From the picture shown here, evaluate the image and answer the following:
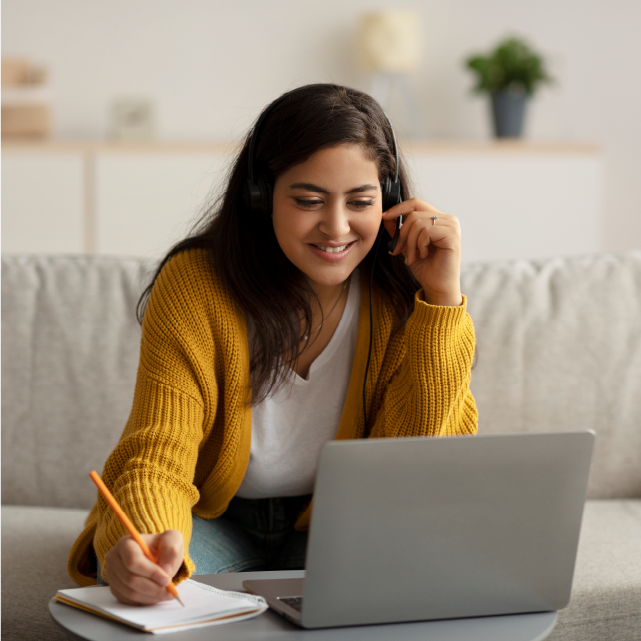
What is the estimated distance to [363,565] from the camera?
28.0 inches

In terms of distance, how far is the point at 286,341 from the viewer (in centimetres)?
115

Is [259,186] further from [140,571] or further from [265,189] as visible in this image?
[140,571]

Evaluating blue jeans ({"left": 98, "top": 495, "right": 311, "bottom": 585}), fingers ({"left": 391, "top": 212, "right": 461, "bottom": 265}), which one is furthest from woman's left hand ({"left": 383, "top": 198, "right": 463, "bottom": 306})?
blue jeans ({"left": 98, "top": 495, "right": 311, "bottom": 585})

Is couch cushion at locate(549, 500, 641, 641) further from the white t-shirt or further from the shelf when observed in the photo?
the shelf

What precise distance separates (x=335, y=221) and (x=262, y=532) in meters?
0.51

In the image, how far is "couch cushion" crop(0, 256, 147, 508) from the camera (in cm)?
153

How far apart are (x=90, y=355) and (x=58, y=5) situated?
7.02 feet

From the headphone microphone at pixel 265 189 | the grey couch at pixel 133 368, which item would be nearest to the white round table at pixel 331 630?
the headphone microphone at pixel 265 189

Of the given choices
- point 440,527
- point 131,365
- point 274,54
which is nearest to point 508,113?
point 274,54

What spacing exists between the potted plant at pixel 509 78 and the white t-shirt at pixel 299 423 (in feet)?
6.96

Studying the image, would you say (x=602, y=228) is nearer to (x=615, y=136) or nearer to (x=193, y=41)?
(x=615, y=136)

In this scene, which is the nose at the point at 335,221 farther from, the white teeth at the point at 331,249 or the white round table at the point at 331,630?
the white round table at the point at 331,630

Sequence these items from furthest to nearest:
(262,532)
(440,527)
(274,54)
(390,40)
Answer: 1. (274,54)
2. (390,40)
3. (262,532)
4. (440,527)

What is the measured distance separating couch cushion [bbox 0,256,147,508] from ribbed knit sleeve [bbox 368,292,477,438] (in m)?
0.64
